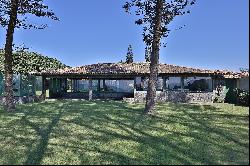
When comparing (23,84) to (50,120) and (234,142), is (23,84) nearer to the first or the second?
(50,120)

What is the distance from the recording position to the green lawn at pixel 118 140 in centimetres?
965

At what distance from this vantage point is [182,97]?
1249 inches

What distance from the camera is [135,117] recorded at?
18078mm

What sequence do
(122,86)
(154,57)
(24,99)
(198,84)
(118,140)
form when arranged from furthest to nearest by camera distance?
(122,86), (198,84), (24,99), (154,57), (118,140)

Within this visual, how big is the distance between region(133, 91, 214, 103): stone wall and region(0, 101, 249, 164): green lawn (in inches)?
552

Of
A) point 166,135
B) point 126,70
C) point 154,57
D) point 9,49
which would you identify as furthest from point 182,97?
point 166,135

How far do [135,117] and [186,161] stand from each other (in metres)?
9.06

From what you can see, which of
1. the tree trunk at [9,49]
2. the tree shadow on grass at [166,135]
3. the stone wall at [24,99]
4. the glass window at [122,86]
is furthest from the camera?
the glass window at [122,86]

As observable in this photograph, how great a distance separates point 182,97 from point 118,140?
20382 mm

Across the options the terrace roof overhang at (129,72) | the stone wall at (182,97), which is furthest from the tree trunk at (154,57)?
the terrace roof overhang at (129,72)

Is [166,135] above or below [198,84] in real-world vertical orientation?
below

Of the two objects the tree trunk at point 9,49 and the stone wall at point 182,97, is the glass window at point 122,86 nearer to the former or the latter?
the stone wall at point 182,97

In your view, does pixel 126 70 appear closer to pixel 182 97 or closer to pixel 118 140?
pixel 182 97

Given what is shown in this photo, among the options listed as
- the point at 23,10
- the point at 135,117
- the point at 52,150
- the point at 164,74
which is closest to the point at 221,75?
the point at 164,74
